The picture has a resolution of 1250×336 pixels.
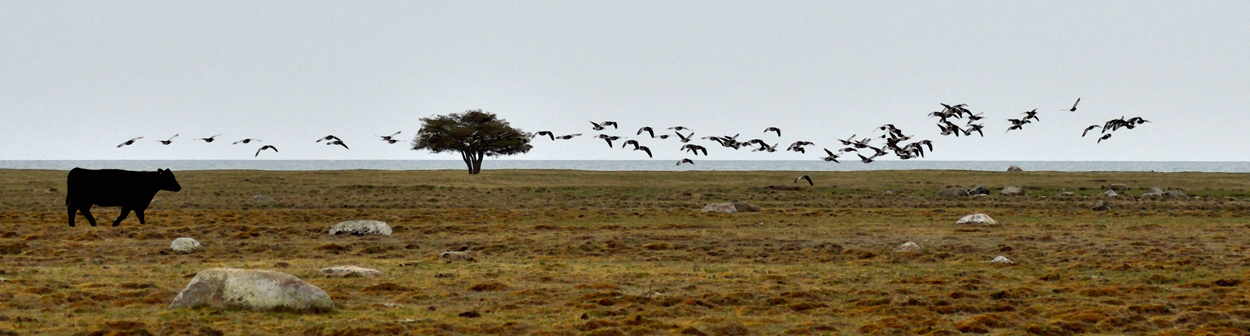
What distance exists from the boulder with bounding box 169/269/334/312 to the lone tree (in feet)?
225

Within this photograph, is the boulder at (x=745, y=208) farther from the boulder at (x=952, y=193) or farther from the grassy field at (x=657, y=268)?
the boulder at (x=952, y=193)

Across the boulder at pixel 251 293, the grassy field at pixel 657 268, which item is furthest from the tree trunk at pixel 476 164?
the boulder at pixel 251 293

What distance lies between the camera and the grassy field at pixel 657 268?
13.9 m

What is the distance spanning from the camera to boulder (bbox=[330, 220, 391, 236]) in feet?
91.5

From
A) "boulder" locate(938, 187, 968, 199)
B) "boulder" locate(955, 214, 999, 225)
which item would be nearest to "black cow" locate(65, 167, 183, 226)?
"boulder" locate(955, 214, 999, 225)

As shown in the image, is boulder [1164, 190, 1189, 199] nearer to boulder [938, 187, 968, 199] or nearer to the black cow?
boulder [938, 187, 968, 199]

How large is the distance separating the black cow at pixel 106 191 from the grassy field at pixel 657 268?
825mm

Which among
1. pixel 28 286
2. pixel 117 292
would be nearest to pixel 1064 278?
pixel 117 292

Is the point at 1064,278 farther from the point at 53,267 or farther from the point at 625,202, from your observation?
the point at 625,202

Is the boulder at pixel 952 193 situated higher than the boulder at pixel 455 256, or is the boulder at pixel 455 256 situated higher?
the boulder at pixel 952 193

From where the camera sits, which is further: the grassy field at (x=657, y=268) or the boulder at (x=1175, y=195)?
the boulder at (x=1175, y=195)

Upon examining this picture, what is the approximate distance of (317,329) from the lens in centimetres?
1302

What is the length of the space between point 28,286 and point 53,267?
3502 mm

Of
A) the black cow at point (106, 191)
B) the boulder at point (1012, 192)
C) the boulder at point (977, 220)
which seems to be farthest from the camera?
the boulder at point (1012, 192)
